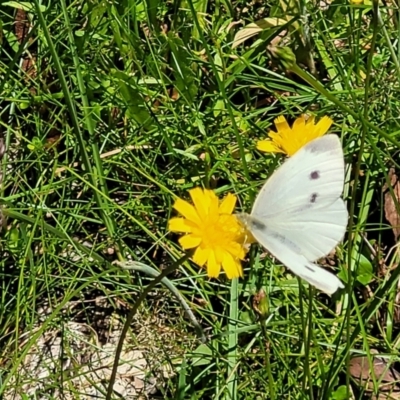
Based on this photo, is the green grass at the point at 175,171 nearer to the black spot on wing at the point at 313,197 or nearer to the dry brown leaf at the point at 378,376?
the dry brown leaf at the point at 378,376

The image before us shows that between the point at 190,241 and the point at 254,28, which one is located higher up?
the point at 254,28

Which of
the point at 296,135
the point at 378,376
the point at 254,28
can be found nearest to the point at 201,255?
the point at 296,135

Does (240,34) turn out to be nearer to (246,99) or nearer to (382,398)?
(246,99)

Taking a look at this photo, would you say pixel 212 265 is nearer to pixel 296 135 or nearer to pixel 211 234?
pixel 211 234

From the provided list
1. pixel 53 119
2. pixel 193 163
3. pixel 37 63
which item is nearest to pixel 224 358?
pixel 193 163

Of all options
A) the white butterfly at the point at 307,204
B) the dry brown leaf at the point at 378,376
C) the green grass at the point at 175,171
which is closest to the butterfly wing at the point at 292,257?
the white butterfly at the point at 307,204

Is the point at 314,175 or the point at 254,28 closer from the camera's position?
the point at 314,175

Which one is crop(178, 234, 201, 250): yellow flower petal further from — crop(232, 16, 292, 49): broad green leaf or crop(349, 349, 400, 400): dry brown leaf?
crop(232, 16, 292, 49): broad green leaf
